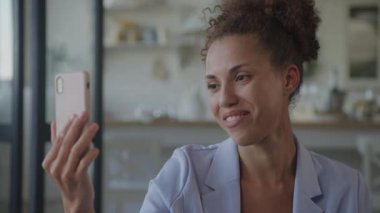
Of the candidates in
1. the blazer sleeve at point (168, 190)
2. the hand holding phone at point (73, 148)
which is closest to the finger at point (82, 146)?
the hand holding phone at point (73, 148)

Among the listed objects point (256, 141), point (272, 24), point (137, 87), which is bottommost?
point (137, 87)

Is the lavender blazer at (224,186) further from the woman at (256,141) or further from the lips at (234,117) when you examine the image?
the lips at (234,117)

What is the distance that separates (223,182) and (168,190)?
0.11m

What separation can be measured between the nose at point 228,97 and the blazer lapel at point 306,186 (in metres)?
0.21

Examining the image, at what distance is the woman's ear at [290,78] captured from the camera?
3.21 ft

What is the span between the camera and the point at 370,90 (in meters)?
4.62

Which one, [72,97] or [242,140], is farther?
[242,140]

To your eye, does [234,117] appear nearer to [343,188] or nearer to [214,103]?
[214,103]

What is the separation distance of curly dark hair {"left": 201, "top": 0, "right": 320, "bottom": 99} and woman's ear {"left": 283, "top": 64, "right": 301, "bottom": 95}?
1 centimetres

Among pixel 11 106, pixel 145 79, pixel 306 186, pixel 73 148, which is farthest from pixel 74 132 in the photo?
pixel 145 79

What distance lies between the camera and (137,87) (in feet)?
16.3

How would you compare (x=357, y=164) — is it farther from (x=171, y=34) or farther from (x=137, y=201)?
(x=171, y=34)

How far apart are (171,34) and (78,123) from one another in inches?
166

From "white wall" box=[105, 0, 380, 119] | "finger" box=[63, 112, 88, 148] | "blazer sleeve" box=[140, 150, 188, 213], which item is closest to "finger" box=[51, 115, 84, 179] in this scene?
"finger" box=[63, 112, 88, 148]
